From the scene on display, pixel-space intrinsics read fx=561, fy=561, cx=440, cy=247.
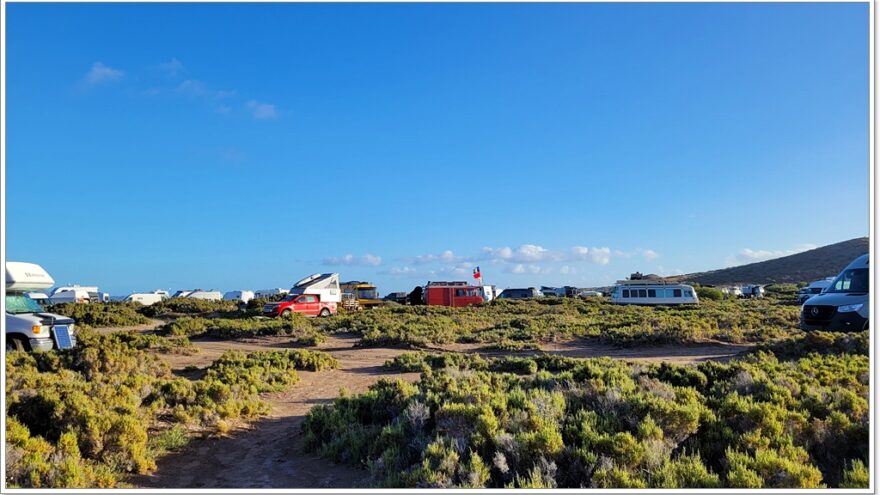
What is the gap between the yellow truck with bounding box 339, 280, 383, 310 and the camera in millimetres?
34188

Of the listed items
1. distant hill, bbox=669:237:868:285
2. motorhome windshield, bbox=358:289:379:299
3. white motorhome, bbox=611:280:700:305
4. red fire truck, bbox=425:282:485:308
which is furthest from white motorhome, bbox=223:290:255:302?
distant hill, bbox=669:237:868:285

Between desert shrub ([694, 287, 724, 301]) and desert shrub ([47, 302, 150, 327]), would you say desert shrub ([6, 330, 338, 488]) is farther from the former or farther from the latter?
desert shrub ([694, 287, 724, 301])

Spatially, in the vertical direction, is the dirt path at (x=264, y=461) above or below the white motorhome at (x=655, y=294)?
below

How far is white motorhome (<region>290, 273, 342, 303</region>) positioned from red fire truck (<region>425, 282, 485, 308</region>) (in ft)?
28.0

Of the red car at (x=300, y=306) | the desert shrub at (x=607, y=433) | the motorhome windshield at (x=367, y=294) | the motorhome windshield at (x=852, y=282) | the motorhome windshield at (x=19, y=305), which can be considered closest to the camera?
the desert shrub at (x=607, y=433)

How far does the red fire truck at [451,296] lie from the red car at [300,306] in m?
9.89

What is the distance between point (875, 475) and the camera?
4332mm

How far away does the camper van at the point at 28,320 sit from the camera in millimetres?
10375

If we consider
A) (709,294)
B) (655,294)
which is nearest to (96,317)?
(655,294)

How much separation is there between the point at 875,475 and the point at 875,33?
3.78 meters

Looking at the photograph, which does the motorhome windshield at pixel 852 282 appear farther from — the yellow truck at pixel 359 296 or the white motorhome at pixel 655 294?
the yellow truck at pixel 359 296

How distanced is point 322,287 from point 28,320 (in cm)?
1953

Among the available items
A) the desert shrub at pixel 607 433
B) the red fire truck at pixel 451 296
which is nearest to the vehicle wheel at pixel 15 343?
the desert shrub at pixel 607 433

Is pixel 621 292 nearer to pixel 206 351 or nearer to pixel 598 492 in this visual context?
pixel 206 351
